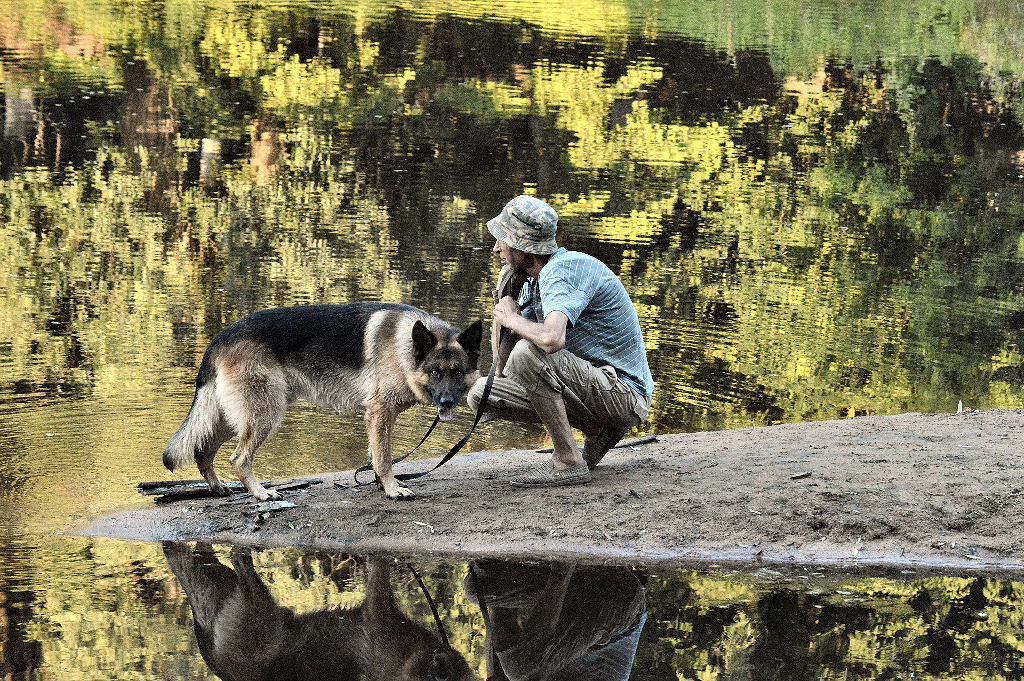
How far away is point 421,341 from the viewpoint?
252 inches

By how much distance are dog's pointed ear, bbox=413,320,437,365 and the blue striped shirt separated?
1.79 ft

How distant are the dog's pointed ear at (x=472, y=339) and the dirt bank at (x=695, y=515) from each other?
29.0 inches

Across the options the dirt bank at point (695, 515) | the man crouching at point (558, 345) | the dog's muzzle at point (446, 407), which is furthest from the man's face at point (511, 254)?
the dirt bank at point (695, 515)

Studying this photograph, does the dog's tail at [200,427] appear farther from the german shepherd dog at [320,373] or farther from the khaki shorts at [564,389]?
the khaki shorts at [564,389]

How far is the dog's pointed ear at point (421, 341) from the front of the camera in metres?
6.32

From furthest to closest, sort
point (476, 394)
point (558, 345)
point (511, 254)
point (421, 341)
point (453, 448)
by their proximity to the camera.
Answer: point (453, 448) → point (421, 341) → point (476, 394) → point (511, 254) → point (558, 345)

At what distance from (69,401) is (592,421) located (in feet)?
12.7

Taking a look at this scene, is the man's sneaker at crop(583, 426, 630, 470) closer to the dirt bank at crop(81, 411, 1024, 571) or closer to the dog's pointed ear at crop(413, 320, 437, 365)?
the dirt bank at crop(81, 411, 1024, 571)

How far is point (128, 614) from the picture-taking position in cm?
505

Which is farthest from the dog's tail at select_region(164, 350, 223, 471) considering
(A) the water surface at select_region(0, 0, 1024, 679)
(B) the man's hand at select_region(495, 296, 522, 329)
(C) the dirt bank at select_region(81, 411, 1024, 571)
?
(B) the man's hand at select_region(495, 296, 522, 329)

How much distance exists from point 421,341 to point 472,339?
0.94ft

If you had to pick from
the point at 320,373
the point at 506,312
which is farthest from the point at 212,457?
the point at 506,312

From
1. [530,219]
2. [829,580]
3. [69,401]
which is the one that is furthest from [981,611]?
[69,401]

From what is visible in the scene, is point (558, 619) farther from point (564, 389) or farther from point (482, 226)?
point (482, 226)
